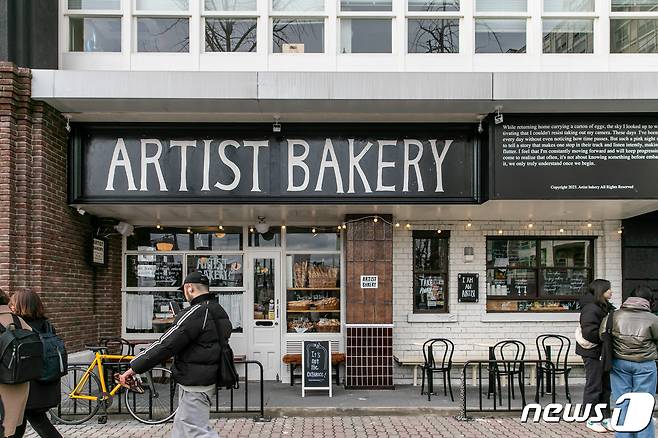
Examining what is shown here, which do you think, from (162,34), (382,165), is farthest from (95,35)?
(382,165)

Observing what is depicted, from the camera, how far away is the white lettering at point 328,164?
10.4m

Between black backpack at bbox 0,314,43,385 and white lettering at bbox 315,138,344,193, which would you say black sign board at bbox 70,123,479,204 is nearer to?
white lettering at bbox 315,138,344,193

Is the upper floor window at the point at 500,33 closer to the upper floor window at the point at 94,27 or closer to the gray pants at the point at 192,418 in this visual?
the upper floor window at the point at 94,27

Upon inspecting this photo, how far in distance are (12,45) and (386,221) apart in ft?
20.6

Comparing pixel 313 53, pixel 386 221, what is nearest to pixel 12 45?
pixel 313 53

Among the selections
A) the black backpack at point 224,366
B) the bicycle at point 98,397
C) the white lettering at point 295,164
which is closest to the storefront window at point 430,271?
the white lettering at point 295,164

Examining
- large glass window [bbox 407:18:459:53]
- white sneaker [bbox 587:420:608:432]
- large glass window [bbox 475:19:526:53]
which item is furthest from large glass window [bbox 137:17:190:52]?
white sneaker [bbox 587:420:608:432]

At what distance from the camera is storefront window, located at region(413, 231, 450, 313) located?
1205 cm

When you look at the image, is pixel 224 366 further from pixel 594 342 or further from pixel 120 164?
pixel 120 164

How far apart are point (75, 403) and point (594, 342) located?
23.2ft

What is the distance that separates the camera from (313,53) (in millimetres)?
10211

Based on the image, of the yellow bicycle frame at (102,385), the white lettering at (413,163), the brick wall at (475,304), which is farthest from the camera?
the brick wall at (475,304)

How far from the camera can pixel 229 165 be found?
1028 centimetres

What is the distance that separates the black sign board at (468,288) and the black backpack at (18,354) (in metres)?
7.63
